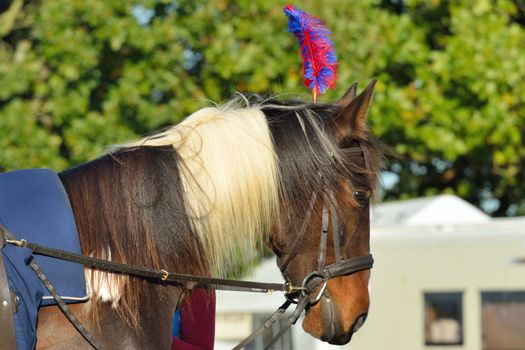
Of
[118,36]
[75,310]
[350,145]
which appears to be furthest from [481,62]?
[75,310]

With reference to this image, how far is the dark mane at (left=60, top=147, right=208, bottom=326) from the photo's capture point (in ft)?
9.95

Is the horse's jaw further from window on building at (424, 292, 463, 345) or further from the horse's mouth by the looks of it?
window on building at (424, 292, 463, 345)

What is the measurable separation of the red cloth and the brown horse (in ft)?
1.31

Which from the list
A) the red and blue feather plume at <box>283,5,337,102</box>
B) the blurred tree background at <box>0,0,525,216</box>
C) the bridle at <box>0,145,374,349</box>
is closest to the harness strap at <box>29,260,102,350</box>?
the bridle at <box>0,145,374,349</box>

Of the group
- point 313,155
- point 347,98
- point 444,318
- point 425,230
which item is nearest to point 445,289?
point 444,318

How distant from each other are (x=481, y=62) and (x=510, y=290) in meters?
2.63

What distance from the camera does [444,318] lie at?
9445 millimetres

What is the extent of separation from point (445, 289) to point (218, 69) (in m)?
3.44

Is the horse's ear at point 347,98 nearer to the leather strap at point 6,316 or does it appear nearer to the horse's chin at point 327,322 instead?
the horse's chin at point 327,322

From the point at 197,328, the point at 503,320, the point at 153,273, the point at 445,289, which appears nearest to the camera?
the point at 153,273

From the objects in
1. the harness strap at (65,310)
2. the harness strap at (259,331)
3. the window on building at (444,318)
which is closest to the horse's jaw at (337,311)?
the harness strap at (259,331)

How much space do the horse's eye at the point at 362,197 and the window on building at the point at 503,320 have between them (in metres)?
6.28

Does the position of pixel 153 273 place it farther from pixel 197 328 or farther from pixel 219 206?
pixel 197 328

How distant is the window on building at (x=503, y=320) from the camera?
917 cm
